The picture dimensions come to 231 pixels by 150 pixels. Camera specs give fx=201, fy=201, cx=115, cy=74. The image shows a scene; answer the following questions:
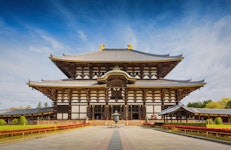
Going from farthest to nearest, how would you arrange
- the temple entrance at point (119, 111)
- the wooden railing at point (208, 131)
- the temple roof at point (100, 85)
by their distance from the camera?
1. the temple entrance at point (119, 111)
2. the temple roof at point (100, 85)
3. the wooden railing at point (208, 131)

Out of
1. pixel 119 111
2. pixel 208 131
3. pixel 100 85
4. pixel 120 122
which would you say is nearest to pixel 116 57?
pixel 100 85

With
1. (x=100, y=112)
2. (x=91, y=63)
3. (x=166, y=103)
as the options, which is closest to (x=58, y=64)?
(x=91, y=63)

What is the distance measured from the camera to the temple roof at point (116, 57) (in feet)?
138

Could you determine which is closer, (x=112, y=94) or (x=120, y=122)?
(x=120, y=122)

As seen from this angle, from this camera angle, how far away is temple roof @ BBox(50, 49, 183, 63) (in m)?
42.2

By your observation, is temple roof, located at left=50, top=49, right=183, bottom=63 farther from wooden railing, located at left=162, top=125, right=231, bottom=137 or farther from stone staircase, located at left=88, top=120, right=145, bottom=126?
wooden railing, located at left=162, top=125, right=231, bottom=137

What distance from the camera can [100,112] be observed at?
4022 centimetres

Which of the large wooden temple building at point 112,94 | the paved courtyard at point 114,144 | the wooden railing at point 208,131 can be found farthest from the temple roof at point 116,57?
the paved courtyard at point 114,144

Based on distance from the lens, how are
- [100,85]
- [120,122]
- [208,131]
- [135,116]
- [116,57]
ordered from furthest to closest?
[116,57] < [135,116] < [100,85] < [120,122] < [208,131]

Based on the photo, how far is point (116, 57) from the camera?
1858 inches

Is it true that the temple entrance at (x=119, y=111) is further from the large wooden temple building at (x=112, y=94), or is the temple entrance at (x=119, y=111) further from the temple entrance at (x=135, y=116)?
the temple entrance at (x=135, y=116)

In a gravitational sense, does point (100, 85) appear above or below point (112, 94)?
above

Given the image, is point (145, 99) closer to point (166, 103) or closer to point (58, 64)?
point (166, 103)

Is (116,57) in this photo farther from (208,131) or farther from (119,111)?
(208,131)
